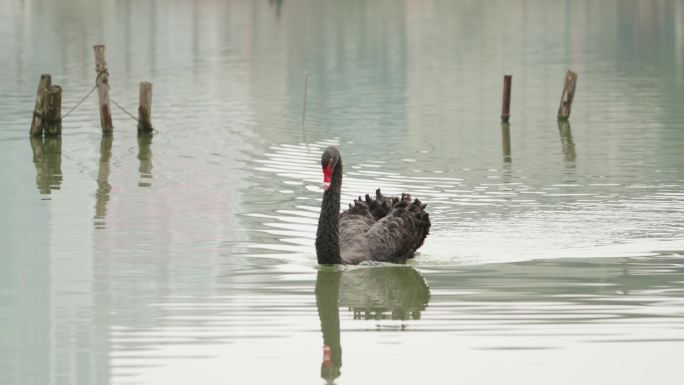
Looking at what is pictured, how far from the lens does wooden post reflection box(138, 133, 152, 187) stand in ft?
105

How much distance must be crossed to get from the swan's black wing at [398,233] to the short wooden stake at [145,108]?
16.8 m

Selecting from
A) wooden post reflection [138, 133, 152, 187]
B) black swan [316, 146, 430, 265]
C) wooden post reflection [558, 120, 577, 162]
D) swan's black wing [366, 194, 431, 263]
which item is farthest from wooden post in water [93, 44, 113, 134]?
swan's black wing [366, 194, 431, 263]

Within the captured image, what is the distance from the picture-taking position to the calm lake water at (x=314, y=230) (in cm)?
1616

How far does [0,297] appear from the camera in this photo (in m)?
19.7

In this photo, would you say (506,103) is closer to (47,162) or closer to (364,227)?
(47,162)

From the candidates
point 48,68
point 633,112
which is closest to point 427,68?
point 48,68

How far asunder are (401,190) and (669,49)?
54458 mm

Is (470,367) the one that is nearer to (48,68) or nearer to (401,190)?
(401,190)

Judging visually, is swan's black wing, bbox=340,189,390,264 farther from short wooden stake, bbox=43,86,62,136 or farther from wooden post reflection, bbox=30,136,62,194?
short wooden stake, bbox=43,86,62,136

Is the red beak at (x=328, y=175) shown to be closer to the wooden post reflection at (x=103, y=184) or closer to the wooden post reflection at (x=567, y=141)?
the wooden post reflection at (x=103, y=184)

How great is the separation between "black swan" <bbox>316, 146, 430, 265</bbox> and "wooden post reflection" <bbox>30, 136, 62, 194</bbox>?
10.1m

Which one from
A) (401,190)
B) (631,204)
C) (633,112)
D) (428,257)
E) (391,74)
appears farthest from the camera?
(391,74)

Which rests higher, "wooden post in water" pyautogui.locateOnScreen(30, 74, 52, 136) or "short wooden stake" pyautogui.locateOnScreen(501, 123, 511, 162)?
"wooden post in water" pyautogui.locateOnScreen(30, 74, 52, 136)

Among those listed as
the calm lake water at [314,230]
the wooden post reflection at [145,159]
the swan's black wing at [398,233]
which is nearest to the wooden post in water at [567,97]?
the calm lake water at [314,230]
